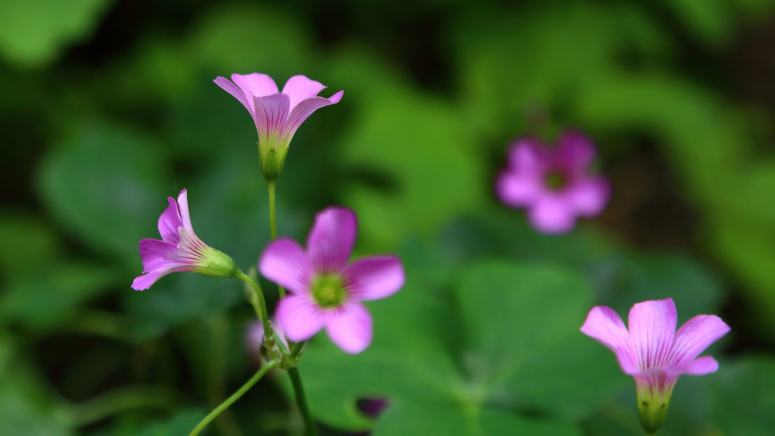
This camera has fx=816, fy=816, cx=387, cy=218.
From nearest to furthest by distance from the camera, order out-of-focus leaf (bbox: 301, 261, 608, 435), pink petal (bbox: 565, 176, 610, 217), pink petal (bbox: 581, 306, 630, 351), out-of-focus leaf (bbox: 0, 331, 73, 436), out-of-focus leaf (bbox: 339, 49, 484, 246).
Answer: pink petal (bbox: 581, 306, 630, 351)
out-of-focus leaf (bbox: 301, 261, 608, 435)
out-of-focus leaf (bbox: 0, 331, 73, 436)
pink petal (bbox: 565, 176, 610, 217)
out-of-focus leaf (bbox: 339, 49, 484, 246)

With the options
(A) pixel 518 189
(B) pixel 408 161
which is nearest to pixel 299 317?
(A) pixel 518 189

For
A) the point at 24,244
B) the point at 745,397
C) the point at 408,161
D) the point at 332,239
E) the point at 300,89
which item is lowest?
the point at 332,239

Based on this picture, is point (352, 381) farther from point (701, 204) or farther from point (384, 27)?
point (701, 204)

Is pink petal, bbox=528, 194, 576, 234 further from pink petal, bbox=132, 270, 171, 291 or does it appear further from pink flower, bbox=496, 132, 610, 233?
pink petal, bbox=132, 270, 171, 291

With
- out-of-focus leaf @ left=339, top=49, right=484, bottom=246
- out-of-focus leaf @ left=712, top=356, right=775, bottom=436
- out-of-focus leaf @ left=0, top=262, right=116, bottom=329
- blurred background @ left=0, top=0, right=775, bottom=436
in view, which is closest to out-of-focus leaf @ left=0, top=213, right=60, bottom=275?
blurred background @ left=0, top=0, right=775, bottom=436

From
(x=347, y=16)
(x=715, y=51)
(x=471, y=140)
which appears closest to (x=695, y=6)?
(x=715, y=51)

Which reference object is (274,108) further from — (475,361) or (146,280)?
(475,361)

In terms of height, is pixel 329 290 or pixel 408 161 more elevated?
pixel 408 161
